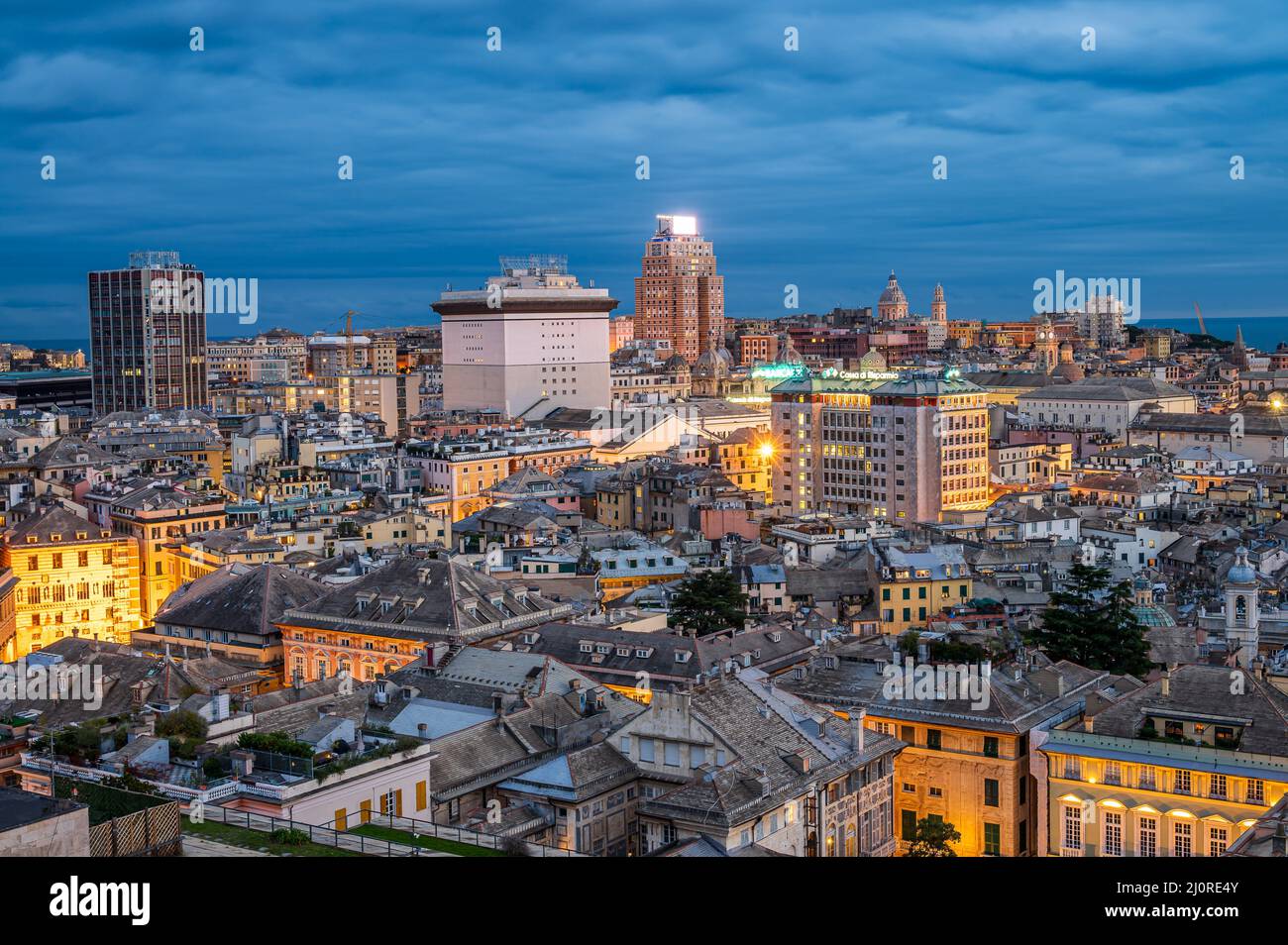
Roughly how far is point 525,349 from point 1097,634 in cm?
8933

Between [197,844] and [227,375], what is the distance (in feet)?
578

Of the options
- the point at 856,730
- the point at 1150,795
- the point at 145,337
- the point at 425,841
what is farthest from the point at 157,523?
the point at 145,337

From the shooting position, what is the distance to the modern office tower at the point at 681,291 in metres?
190

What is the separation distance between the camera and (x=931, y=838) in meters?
26.6

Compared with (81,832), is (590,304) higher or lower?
higher

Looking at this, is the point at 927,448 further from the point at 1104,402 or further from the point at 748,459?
the point at 1104,402

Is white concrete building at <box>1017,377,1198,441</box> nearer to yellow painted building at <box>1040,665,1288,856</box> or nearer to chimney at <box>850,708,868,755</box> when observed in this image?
yellow painted building at <box>1040,665,1288,856</box>

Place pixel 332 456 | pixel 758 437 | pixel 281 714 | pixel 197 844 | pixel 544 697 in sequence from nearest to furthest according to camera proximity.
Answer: pixel 197 844, pixel 281 714, pixel 544 697, pixel 332 456, pixel 758 437

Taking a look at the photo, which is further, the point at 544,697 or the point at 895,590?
the point at 895,590

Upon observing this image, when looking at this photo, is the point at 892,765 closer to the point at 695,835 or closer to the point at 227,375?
the point at 695,835

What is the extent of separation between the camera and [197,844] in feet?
53.5

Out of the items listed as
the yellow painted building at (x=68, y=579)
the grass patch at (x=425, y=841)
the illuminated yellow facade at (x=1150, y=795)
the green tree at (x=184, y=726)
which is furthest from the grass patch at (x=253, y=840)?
the yellow painted building at (x=68, y=579)

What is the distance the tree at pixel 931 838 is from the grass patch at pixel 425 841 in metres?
9.99
